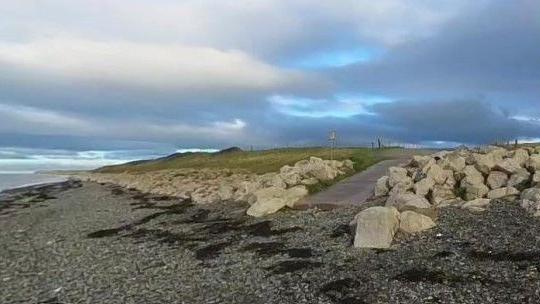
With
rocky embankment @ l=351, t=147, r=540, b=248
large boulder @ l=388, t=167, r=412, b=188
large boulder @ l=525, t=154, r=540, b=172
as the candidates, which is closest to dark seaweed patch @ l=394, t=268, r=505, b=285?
rocky embankment @ l=351, t=147, r=540, b=248

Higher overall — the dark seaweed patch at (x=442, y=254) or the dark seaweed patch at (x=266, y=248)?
the dark seaweed patch at (x=442, y=254)

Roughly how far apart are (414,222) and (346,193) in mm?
→ 15039

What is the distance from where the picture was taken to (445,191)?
30.4 metres

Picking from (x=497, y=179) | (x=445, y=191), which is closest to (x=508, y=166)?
(x=497, y=179)

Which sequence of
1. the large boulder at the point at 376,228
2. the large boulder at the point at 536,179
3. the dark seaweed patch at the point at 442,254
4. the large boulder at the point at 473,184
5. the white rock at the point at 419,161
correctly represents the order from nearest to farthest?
the dark seaweed patch at the point at 442,254
the large boulder at the point at 376,228
the large boulder at the point at 536,179
the large boulder at the point at 473,184
the white rock at the point at 419,161

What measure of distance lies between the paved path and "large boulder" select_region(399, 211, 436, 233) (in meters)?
10.2

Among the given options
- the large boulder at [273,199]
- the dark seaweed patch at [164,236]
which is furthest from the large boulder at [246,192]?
the dark seaweed patch at [164,236]

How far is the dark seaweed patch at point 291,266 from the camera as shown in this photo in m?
20.8

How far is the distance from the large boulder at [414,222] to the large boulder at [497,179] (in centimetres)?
846

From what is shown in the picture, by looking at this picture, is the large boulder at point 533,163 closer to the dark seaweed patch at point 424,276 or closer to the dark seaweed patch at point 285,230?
the dark seaweed patch at point 285,230

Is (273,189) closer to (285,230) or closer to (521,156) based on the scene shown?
(285,230)

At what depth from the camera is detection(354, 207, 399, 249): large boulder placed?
2223cm

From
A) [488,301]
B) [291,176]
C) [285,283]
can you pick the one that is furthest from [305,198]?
[488,301]

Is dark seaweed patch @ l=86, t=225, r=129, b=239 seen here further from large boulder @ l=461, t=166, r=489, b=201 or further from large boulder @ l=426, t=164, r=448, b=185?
large boulder @ l=461, t=166, r=489, b=201
